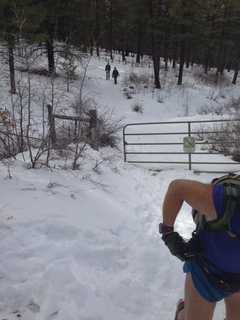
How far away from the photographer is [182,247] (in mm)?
1825

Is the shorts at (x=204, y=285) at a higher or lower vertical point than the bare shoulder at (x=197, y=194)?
lower

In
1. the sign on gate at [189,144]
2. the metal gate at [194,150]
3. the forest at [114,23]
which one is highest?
the forest at [114,23]

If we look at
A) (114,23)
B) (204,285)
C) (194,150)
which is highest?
(114,23)

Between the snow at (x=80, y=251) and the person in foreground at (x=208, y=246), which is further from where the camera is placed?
the snow at (x=80, y=251)

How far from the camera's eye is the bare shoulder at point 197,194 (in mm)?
1592

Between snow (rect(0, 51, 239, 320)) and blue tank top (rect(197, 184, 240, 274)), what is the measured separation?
1155 mm

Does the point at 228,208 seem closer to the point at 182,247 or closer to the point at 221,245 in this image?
the point at 221,245

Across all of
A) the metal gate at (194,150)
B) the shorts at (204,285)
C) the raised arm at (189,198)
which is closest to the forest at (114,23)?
the metal gate at (194,150)

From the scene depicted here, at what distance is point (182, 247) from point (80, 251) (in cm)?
158

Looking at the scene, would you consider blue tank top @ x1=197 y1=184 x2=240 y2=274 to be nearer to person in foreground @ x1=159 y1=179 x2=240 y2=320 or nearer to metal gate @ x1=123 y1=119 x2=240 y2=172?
person in foreground @ x1=159 y1=179 x2=240 y2=320

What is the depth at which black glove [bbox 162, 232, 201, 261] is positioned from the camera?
181 cm

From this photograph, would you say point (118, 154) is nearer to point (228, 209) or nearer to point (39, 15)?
point (228, 209)

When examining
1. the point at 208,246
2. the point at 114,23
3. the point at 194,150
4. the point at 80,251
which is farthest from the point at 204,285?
the point at 114,23

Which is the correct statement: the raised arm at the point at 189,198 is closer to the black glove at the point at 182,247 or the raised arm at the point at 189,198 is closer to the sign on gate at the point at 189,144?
the black glove at the point at 182,247
